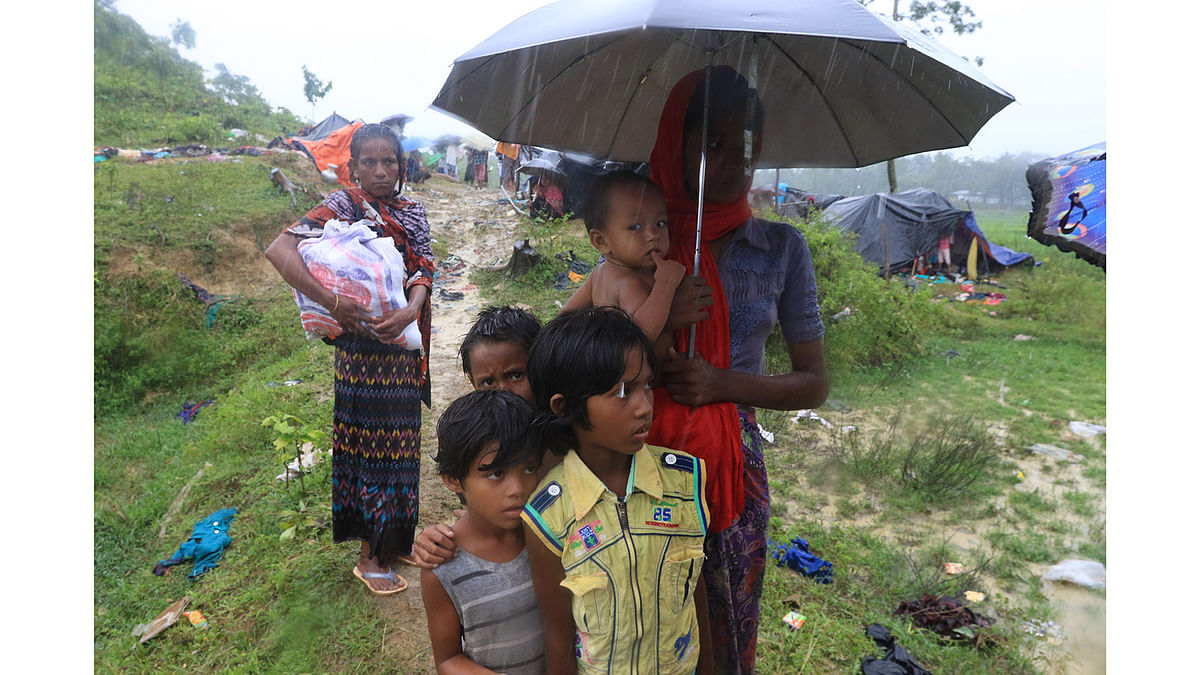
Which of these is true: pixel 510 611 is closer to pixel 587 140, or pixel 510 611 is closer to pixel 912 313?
pixel 587 140

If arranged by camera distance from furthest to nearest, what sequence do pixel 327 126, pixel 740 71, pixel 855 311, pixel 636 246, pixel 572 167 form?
pixel 855 311 → pixel 327 126 → pixel 572 167 → pixel 740 71 → pixel 636 246

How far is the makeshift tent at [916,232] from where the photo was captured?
502 inches

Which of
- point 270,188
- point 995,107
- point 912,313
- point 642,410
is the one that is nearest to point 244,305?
point 270,188

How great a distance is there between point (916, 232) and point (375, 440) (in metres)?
12.9

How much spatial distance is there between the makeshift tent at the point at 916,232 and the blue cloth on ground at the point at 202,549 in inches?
473

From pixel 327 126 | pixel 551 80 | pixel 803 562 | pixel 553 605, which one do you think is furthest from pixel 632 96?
pixel 803 562

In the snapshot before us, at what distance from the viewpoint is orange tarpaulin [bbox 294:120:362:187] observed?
8.00ft

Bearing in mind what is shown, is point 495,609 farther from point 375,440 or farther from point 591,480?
point 375,440

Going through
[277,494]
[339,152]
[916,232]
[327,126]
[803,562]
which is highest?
[916,232]

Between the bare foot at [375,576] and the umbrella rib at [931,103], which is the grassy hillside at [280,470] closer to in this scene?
the bare foot at [375,576]

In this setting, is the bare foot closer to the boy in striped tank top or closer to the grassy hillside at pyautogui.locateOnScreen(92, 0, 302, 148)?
the boy in striped tank top

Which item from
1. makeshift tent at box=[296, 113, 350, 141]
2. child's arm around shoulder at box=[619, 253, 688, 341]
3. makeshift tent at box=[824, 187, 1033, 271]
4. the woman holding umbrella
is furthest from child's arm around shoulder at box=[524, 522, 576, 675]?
makeshift tent at box=[824, 187, 1033, 271]

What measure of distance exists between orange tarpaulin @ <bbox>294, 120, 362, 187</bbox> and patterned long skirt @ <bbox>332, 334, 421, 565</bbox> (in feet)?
2.11

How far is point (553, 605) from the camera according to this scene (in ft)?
4.25
